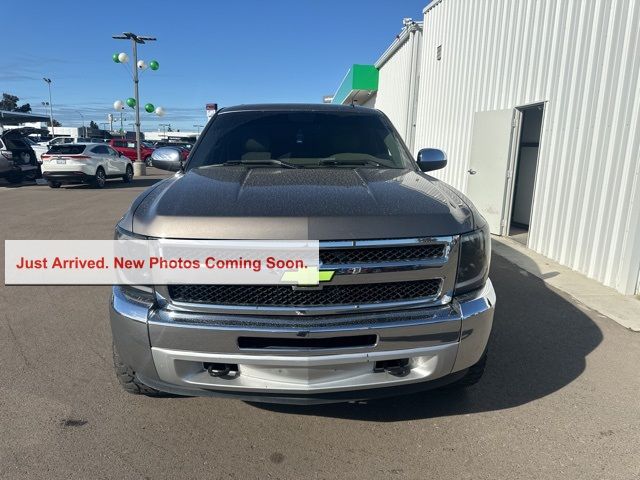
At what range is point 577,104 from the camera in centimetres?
617

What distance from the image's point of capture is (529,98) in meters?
7.27

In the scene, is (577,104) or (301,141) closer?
(301,141)

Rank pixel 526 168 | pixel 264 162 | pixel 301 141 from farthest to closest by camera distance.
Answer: pixel 526 168 → pixel 301 141 → pixel 264 162

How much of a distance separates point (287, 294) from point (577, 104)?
5.64m

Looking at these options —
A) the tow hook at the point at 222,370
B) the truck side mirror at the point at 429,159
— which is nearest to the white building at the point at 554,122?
the truck side mirror at the point at 429,159

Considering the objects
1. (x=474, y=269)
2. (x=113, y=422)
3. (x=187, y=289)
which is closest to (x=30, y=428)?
(x=113, y=422)

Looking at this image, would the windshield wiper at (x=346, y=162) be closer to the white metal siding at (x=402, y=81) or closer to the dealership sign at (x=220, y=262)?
the dealership sign at (x=220, y=262)

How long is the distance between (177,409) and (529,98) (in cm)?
684

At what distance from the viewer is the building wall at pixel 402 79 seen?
13884 mm

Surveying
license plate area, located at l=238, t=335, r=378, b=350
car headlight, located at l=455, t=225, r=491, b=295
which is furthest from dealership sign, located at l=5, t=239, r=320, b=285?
car headlight, located at l=455, t=225, r=491, b=295

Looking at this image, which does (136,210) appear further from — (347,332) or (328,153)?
(328,153)

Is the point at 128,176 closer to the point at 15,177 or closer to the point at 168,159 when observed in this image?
the point at 15,177

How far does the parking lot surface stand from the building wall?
37.8 ft

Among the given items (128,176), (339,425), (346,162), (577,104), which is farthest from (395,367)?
(128,176)
